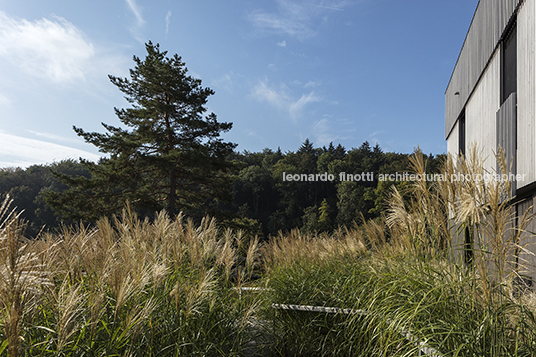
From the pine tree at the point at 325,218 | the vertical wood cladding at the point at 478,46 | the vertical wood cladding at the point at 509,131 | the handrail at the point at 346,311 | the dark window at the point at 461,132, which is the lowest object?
the pine tree at the point at 325,218

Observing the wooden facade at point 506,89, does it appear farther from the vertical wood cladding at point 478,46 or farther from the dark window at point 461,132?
the dark window at point 461,132

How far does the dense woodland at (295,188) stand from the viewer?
46.1 meters

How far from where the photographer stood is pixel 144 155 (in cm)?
1723

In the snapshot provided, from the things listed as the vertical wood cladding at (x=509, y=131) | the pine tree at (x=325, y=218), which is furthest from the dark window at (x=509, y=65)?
the pine tree at (x=325, y=218)

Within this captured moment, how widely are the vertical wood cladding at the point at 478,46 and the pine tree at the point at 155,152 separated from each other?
11.9 meters

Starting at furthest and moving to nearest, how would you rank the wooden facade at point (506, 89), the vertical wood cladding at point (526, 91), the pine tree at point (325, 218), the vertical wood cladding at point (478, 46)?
the pine tree at point (325, 218), the vertical wood cladding at point (478, 46), the wooden facade at point (506, 89), the vertical wood cladding at point (526, 91)

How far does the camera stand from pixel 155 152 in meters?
19.2

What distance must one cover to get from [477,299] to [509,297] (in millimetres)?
296

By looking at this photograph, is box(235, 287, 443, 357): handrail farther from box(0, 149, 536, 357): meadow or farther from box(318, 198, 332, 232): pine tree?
box(318, 198, 332, 232): pine tree

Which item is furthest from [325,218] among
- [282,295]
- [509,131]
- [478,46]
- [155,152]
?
[282,295]

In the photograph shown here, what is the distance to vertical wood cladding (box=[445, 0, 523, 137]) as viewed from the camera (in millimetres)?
6842

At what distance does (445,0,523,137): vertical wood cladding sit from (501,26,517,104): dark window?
22 centimetres

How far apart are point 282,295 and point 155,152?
16833mm

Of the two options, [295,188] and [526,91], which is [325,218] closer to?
[295,188]
